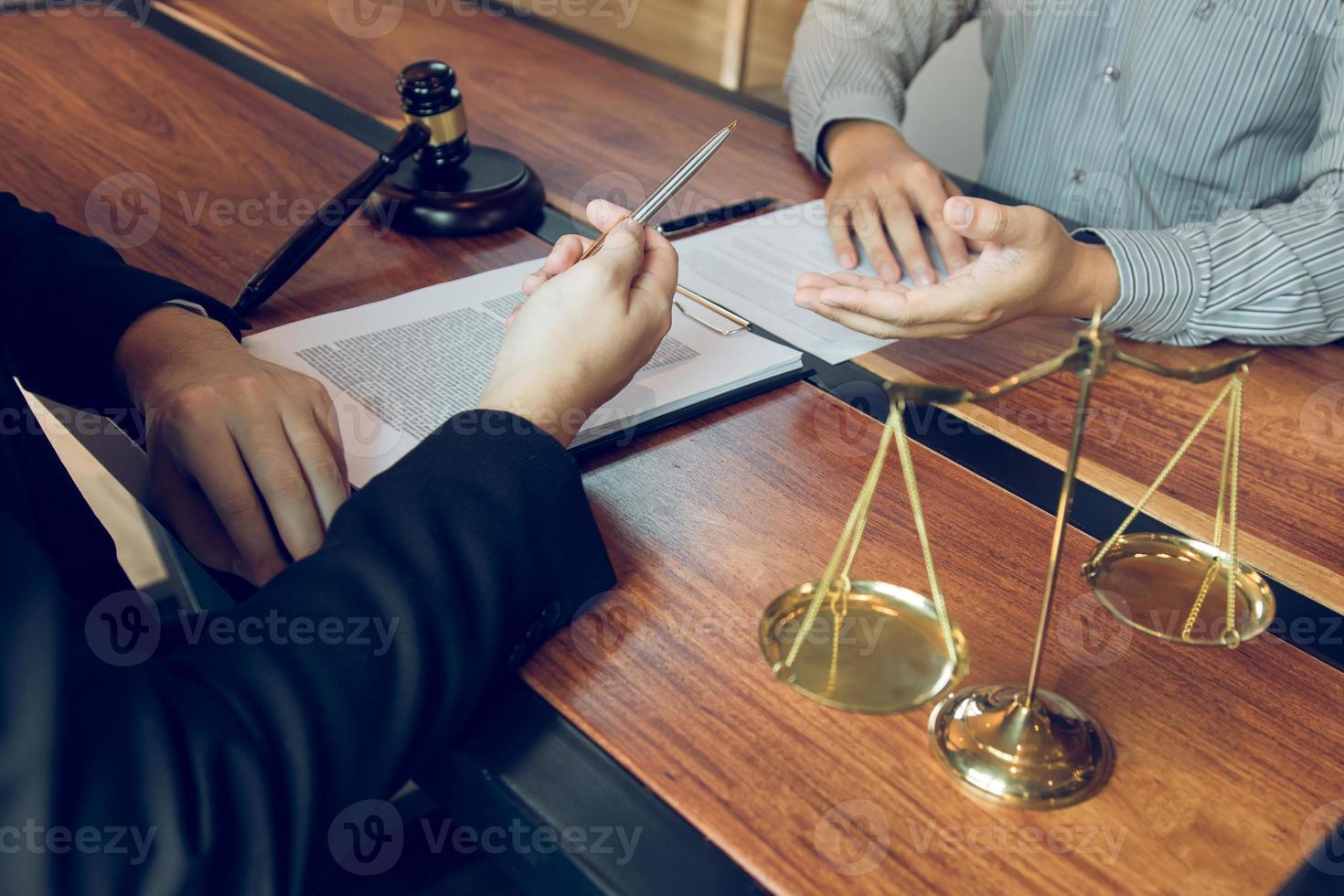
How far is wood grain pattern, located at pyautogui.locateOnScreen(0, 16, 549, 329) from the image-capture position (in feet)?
3.76

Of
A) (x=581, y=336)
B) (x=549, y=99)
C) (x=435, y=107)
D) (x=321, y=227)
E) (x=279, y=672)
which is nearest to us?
(x=279, y=672)

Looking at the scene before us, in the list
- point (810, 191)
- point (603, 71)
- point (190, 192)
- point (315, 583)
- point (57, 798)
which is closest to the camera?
point (57, 798)

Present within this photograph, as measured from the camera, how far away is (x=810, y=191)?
Result: 1414 mm

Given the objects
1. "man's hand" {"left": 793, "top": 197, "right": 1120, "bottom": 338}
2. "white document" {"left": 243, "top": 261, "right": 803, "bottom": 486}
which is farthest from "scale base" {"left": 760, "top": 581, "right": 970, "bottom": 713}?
"man's hand" {"left": 793, "top": 197, "right": 1120, "bottom": 338}

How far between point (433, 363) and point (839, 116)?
2.44 feet

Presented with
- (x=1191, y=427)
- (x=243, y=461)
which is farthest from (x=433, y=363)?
(x=1191, y=427)

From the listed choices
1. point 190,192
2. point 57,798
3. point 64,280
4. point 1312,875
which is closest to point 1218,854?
point 1312,875

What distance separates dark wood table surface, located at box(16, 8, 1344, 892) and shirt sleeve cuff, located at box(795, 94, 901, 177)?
1.96ft

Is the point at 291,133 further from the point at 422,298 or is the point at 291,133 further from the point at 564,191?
the point at 422,298

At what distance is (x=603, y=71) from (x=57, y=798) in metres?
1.48

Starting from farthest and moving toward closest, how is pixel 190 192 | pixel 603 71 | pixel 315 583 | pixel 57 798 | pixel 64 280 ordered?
pixel 603 71
pixel 190 192
pixel 64 280
pixel 315 583
pixel 57 798

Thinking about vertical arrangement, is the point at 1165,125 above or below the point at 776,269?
above

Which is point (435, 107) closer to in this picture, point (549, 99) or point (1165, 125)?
point (549, 99)

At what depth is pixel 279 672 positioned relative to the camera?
602 millimetres
